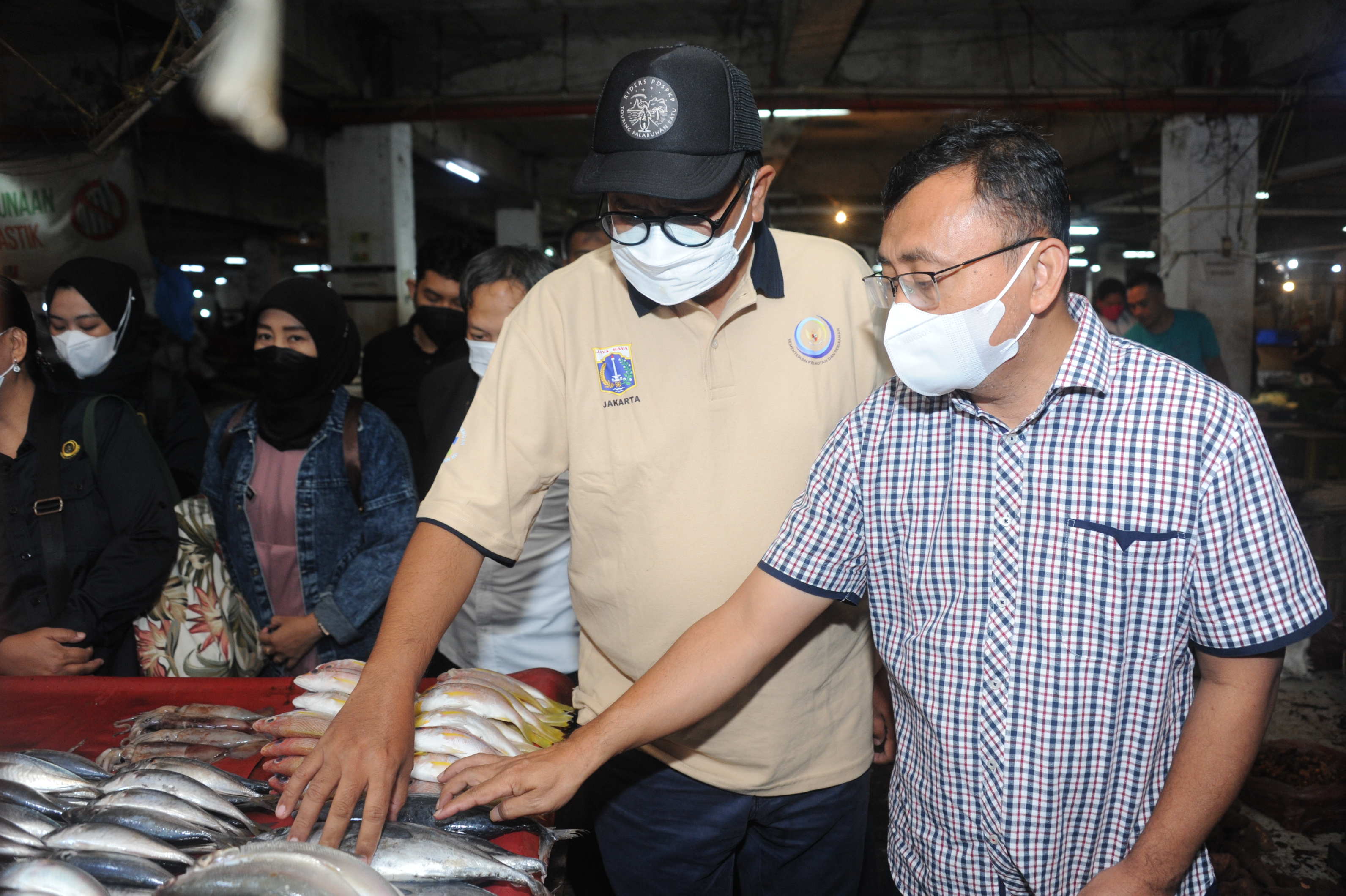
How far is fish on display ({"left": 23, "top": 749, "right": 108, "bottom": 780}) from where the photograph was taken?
164cm

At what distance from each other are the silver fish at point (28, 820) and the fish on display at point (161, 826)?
4 centimetres

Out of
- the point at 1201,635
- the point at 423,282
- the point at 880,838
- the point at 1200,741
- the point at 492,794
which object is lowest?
the point at 880,838

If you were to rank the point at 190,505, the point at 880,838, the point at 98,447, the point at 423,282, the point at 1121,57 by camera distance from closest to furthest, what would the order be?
the point at 98,447
the point at 190,505
the point at 880,838
the point at 423,282
the point at 1121,57

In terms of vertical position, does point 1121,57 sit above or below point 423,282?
above

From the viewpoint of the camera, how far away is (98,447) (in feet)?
8.93

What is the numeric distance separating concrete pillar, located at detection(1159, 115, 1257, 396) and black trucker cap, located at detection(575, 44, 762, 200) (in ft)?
30.2

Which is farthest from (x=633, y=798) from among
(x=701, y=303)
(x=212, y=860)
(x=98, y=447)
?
(x=98, y=447)

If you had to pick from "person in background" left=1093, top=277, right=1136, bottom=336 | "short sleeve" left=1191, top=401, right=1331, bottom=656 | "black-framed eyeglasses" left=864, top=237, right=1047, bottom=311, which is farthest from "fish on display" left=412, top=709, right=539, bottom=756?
"person in background" left=1093, top=277, right=1136, bottom=336

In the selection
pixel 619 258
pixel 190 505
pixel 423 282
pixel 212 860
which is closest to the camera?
pixel 212 860

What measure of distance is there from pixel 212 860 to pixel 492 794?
0.44 metres

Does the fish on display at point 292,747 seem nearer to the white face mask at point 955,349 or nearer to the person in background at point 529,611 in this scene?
the person in background at point 529,611

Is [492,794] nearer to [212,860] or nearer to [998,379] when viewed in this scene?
[212,860]

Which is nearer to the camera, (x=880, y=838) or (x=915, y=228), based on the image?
(x=915, y=228)

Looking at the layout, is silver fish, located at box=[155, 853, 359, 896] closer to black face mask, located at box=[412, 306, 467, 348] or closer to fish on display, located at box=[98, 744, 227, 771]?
fish on display, located at box=[98, 744, 227, 771]
